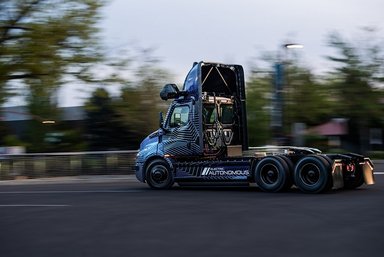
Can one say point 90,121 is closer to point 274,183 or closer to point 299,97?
point 299,97

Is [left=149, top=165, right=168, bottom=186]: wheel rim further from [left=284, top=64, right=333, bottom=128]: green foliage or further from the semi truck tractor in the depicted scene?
[left=284, top=64, right=333, bottom=128]: green foliage

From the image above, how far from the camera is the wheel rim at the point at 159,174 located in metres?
18.9

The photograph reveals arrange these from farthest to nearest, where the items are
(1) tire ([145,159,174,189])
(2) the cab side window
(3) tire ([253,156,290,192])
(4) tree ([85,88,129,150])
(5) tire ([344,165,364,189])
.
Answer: (4) tree ([85,88,129,150]) < (1) tire ([145,159,174,189]) < (2) the cab side window < (5) tire ([344,165,364,189]) < (3) tire ([253,156,290,192])

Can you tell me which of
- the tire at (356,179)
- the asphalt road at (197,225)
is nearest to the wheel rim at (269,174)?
the asphalt road at (197,225)

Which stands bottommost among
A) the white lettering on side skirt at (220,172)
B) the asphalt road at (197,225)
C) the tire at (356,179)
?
the asphalt road at (197,225)

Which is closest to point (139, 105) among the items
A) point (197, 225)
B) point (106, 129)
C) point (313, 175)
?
point (106, 129)

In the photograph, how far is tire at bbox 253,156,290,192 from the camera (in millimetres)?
16312

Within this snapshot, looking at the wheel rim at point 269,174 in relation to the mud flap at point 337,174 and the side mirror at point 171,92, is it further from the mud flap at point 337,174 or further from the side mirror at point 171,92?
the side mirror at point 171,92

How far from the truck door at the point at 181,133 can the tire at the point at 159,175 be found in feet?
1.62

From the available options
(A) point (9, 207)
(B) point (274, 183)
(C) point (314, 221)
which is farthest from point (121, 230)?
(B) point (274, 183)

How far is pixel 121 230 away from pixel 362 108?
119ft

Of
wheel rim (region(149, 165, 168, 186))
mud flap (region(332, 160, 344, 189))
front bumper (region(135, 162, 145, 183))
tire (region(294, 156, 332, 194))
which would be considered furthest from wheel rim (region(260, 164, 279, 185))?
front bumper (region(135, 162, 145, 183))

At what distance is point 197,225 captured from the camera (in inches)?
425

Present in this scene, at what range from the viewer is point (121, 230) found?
1043 centimetres
